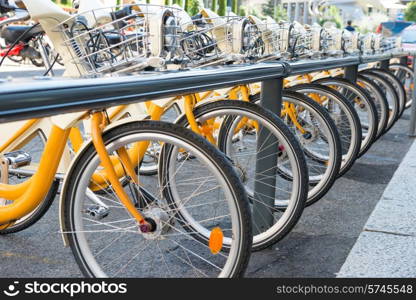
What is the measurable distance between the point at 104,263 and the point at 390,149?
4.06 metres

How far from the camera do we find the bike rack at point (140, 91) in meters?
1.41

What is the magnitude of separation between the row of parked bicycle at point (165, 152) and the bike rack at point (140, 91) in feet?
0.09

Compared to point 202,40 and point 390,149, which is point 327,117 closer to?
point 202,40

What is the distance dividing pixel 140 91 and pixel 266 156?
50.1 inches

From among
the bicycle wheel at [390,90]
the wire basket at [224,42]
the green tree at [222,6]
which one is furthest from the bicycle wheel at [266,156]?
the green tree at [222,6]

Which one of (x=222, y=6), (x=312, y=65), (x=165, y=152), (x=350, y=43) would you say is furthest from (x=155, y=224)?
(x=222, y=6)

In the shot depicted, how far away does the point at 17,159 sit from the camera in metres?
3.06

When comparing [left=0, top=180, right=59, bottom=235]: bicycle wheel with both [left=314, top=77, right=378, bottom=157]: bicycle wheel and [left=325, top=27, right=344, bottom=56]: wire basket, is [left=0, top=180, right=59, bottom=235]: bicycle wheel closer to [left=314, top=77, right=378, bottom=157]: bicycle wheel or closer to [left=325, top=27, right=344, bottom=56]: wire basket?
[left=314, top=77, right=378, bottom=157]: bicycle wheel

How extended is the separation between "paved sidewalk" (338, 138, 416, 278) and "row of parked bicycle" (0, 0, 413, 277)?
0.36 meters

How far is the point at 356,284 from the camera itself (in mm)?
2539

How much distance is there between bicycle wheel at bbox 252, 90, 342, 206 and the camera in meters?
3.44

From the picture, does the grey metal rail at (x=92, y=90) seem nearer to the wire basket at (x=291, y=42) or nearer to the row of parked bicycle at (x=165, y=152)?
the row of parked bicycle at (x=165, y=152)

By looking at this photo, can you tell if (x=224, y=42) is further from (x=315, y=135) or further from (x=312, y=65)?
(x=315, y=135)

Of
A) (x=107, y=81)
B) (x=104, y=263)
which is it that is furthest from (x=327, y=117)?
(x=107, y=81)
